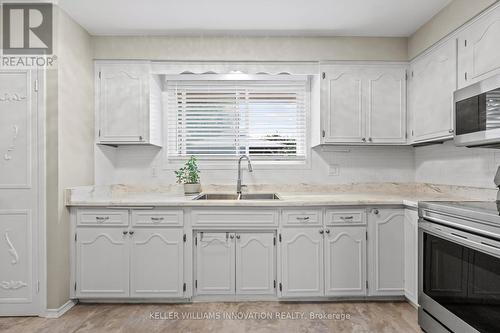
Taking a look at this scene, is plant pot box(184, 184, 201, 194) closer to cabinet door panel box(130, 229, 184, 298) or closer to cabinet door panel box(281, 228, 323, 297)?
cabinet door panel box(130, 229, 184, 298)

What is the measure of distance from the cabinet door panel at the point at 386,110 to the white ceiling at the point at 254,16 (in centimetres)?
45

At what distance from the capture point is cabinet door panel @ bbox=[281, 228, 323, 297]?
265cm

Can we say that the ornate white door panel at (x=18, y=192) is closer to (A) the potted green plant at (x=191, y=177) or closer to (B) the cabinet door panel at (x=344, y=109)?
(A) the potted green plant at (x=191, y=177)

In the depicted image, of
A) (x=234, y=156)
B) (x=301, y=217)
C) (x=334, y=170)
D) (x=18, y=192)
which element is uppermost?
(x=234, y=156)

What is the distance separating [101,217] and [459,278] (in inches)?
99.0

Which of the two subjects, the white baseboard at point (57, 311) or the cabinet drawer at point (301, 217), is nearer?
the white baseboard at point (57, 311)

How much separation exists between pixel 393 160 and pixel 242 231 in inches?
69.4

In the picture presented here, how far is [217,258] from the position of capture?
8.71 feet

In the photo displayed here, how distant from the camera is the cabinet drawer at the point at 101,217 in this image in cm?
265

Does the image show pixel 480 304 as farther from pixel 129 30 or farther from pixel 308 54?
pixel 129 30

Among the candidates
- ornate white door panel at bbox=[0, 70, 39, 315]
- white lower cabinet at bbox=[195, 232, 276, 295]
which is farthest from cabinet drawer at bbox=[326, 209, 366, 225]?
ornate white door panel at bbox=[0, 70, 39, 315]

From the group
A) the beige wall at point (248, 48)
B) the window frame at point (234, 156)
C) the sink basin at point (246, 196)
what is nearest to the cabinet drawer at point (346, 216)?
the sink basin at point (246, 196)

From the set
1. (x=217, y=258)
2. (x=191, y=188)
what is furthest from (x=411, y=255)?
(x=191, y=188)

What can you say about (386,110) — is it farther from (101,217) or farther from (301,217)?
(101,217)
